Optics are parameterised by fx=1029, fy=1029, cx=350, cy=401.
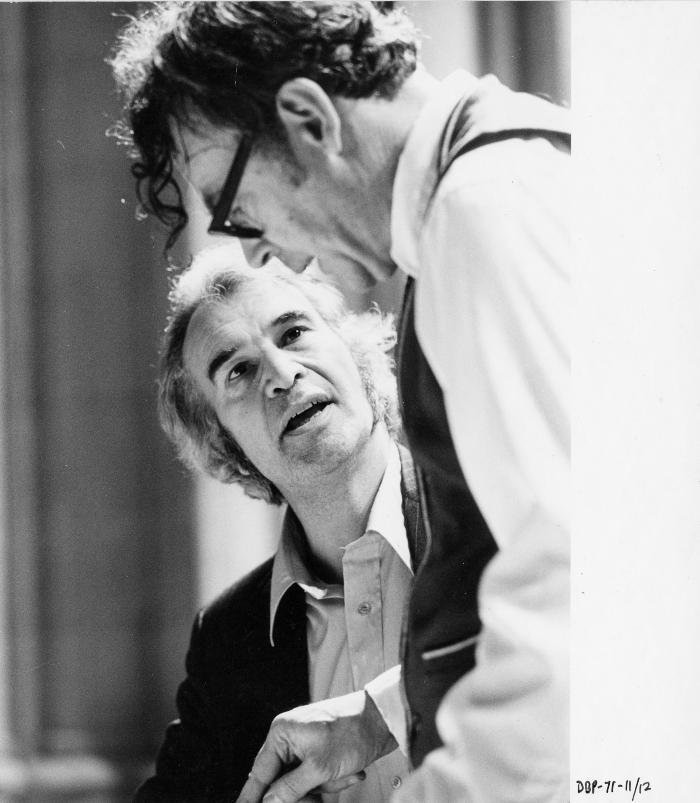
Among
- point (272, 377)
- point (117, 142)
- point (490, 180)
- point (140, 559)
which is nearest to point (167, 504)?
point (140, 559)

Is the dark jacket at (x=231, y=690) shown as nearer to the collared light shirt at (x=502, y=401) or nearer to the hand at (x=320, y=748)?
the hand at (x=320, y=748)

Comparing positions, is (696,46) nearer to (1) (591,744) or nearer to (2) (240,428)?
(2) (240,428)

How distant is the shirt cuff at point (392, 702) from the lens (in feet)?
4.48

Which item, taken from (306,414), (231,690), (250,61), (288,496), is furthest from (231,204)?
(231,690)

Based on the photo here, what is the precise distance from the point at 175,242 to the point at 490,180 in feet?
1.47

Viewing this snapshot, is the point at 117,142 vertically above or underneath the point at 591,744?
above

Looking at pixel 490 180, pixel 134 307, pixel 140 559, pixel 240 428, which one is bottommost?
pixel 140 559

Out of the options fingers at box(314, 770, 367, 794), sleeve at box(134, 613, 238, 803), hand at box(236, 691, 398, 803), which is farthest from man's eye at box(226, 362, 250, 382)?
fingers at box(314, 770, 367, 794)

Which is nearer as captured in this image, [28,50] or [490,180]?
[490,180]

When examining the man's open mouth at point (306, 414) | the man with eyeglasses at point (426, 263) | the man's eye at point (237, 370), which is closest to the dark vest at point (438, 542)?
the man with eyeglasses at point (426, 263)

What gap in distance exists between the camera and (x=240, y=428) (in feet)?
4.66

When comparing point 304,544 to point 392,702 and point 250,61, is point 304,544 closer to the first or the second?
point 392,702

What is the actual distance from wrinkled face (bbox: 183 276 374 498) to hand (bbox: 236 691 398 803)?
300 mm

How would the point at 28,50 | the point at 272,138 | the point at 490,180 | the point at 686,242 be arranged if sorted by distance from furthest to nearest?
the point at 686,242
the point at 28,50
the point at 272,138
the point at 490,180
